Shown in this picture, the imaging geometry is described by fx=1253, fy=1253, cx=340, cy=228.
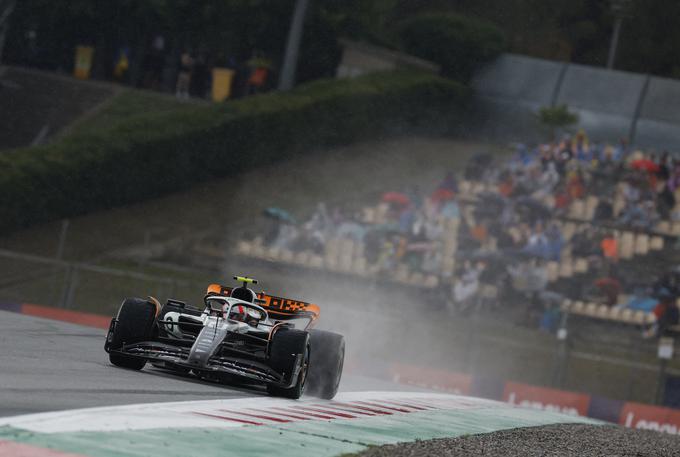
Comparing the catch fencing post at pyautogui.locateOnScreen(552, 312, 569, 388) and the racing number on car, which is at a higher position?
the racing number on car

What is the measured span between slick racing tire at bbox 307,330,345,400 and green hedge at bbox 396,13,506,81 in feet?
102

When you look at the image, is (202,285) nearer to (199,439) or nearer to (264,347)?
(264,347)

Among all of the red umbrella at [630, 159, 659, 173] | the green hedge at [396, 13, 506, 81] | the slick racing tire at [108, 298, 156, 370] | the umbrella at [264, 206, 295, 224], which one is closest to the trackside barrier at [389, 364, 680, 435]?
the umbrella at [264, 206, 295, 224]

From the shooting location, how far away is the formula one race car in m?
11.8

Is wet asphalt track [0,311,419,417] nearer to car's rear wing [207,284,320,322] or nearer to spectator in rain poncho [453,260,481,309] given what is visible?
car's rear wing [207,284,320,322]

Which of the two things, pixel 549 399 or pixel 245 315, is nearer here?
pixel 245 315

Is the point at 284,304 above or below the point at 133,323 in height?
above

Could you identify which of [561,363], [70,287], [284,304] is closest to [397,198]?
[70,287]

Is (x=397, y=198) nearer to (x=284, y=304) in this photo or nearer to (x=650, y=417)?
(x=650, y=417)

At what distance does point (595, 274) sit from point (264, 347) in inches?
629

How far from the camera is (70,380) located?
35.2ft

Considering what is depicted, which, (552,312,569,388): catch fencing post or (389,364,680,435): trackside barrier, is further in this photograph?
(552,312,569,388): catch fencing post

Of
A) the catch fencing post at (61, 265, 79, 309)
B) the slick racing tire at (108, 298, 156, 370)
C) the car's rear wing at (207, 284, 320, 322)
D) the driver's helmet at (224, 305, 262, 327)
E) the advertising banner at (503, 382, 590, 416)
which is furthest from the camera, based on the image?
the catch fencing post at (61, 265, 79, 309)

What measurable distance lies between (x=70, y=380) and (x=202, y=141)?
25.0m
